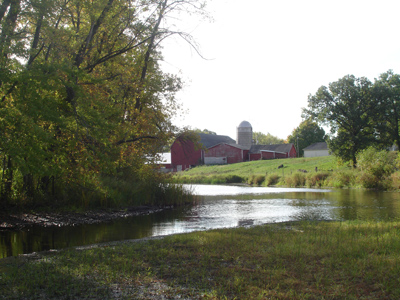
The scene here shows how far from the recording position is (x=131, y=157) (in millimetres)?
20156

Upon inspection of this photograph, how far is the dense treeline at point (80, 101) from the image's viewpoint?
11.6m

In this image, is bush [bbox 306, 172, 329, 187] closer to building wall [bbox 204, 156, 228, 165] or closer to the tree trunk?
the tree trunk

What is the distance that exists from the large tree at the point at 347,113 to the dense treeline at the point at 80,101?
100 feet

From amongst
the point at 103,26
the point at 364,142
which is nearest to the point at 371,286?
the point at 103,26

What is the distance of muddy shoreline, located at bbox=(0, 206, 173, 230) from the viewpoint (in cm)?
1381

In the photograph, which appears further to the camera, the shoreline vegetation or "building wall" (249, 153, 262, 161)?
"building wall" (249, 153, 262, 161)

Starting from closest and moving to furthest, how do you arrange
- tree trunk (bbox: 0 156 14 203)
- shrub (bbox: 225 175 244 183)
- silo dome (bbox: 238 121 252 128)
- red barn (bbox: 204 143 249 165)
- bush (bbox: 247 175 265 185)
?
tree trunk (bbox: 0 156 14 203) → bush (bbox: 247 175 265 185) → shrub (bbox: 225 175 244 183) → red barn (bbox: 204 143 249 165) → silo dome (bbox: 238 121 252 128)

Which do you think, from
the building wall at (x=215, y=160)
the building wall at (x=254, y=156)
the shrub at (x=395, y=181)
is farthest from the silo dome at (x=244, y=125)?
the shrub at (x=395, y=181)

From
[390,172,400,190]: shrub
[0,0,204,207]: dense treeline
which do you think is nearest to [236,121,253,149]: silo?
[390,172,400,190]: shrub

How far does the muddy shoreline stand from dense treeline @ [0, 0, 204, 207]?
0.83m

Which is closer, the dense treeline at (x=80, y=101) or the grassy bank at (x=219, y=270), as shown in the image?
the grassy bank at (x=219, y=270)

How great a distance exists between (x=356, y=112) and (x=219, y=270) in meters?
46.1

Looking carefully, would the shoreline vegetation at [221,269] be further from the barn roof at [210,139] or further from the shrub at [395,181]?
the barn roof at [210,139]

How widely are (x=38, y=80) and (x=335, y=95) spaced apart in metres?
44.5
